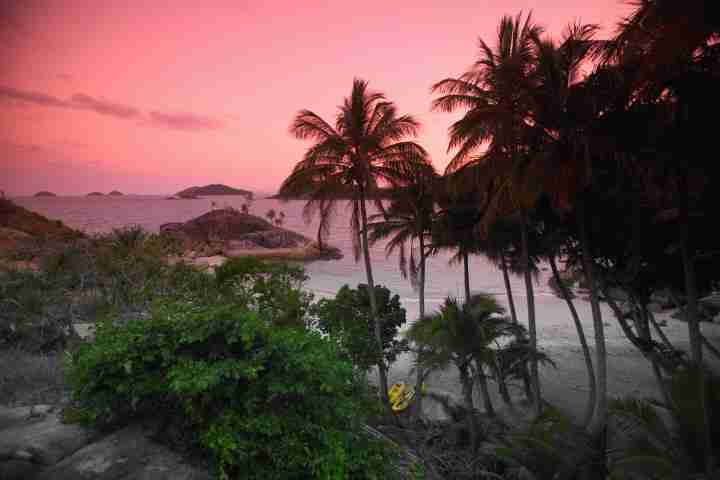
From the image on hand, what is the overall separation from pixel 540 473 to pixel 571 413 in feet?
31.8

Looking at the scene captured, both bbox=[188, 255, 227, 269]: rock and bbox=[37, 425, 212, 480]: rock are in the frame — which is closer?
bbox=[37, 425, 212, 480]: rock

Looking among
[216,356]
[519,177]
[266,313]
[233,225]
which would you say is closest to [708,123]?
[519,177]

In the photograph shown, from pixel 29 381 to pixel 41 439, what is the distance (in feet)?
11.8

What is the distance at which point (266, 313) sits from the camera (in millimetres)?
11453

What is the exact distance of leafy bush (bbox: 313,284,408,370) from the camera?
14.2 meters

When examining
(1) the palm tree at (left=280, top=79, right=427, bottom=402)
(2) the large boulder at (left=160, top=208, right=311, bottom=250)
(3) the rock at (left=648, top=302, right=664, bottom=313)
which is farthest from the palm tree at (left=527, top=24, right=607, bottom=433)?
(2) the large boulder at (left=160, top=208, right=311, bottom=250)

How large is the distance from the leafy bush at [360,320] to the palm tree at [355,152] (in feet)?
1.86

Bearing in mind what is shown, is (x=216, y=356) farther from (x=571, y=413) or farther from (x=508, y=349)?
(x=571, y=413)

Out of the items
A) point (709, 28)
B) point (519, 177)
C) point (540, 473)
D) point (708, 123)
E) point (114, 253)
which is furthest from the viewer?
point (114, 253)

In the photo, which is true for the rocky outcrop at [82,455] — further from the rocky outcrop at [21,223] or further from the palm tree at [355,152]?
the rocky outcrop at [21,223]

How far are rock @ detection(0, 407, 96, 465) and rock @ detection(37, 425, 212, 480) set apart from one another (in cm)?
16

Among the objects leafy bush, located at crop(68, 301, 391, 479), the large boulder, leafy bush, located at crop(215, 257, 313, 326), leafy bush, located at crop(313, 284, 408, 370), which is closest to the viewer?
leafy bush, located at crop(68, 301, 391, 479)

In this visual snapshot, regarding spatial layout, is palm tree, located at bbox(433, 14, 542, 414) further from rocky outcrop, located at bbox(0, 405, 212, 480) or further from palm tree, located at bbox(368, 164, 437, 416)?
rocky outcrop, located at bbox(0, 405, 212, 480)

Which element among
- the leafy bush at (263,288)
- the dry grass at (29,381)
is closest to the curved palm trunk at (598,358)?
the leafy bush at (263,288)
